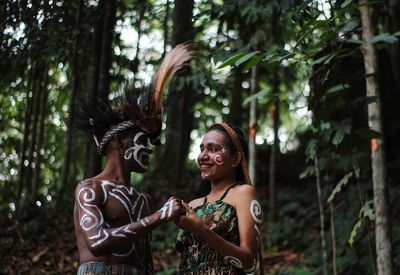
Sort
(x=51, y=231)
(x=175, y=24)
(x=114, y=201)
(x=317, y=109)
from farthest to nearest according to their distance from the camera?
(x=51, y=231) < (x=175, y=24) < (x=317, y=109) < (x=114, y=201)

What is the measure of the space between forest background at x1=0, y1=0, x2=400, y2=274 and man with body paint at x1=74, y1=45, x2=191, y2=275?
340 mm

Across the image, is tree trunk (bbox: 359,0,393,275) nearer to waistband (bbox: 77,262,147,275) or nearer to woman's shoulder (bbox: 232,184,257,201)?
woman's shoulder (bbox: 232,184,257,201)

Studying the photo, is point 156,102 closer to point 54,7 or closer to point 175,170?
point 54,7

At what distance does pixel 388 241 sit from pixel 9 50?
146 inches

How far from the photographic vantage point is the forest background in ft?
12.7

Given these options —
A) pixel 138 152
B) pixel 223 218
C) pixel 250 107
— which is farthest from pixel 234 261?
pixel 250 107

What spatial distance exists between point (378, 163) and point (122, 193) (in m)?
2.52

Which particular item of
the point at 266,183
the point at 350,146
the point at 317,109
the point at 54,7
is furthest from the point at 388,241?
the point at 266,183

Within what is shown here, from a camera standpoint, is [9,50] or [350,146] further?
[350,146]

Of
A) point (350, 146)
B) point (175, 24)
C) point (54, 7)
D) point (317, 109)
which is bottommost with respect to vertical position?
point (350, 146)

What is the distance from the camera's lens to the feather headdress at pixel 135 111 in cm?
321

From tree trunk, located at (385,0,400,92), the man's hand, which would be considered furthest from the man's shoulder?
tree trunk, located at (385,0,400,92)

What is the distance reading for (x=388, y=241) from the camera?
4.00m

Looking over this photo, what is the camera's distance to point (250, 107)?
8.09m
